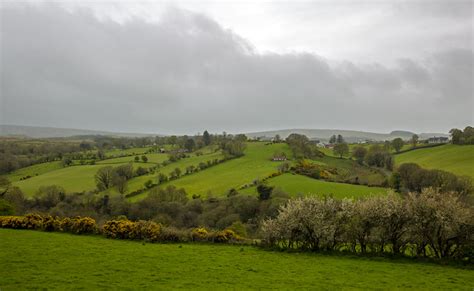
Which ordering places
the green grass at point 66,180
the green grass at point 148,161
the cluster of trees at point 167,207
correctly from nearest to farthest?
the cluster of trees at point 167,207
the green grass at point 66,180
the green grass at point 148,161

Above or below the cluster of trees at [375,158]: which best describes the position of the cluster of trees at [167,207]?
below

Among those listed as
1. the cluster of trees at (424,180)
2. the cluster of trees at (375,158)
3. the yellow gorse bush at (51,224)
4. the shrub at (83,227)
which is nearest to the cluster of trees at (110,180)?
the yellow gorse bush at (51,224)

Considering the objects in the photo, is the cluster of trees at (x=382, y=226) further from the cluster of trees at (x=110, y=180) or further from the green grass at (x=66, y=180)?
the green grass at (x=66, y=180)

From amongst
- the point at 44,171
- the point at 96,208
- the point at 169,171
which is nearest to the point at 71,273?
the point at 96,208

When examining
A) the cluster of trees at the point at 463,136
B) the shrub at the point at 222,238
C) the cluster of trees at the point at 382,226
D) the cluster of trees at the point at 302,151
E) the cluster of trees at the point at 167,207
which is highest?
the cluster of trees at the point at 463,136

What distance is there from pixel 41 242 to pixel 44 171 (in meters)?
90.2

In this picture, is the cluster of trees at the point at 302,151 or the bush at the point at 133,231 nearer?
the bush at the point at 133,231

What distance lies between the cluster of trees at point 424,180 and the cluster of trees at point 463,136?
166ft

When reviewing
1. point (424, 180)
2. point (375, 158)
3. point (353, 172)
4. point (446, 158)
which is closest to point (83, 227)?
point (424, 180)

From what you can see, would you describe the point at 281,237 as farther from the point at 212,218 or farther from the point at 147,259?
the point at 212,218

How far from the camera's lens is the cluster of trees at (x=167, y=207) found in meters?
58.7

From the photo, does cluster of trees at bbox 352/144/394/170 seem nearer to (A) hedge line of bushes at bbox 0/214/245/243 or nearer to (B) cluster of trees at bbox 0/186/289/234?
(B) cluster of trees at bbox 0/186/289/234

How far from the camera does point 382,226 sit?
29.2 metres

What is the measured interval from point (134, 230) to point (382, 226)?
23.4 m
